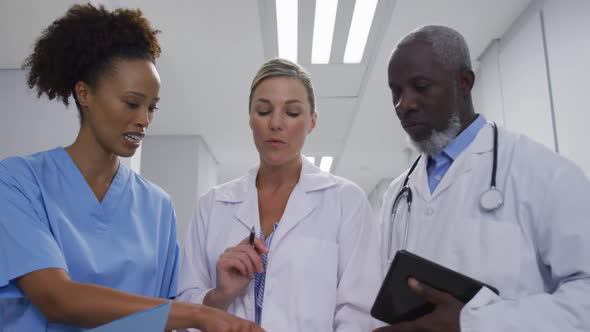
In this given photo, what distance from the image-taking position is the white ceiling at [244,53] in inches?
115

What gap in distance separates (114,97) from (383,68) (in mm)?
2931

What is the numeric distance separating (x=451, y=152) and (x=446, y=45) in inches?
11.4

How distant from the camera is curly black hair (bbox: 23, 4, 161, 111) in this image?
1.24 m

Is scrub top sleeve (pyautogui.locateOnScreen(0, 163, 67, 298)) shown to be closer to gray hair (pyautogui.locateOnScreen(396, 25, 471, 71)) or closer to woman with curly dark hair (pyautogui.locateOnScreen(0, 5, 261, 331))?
woman with curly dark hair (pyautogui.locateOnScreen(0, 5, 261, 331))

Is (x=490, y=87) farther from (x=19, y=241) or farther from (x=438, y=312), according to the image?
(x=19, y=241)

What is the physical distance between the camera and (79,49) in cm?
124

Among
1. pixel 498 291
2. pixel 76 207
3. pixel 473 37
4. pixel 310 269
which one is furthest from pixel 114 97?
pixel 473 37

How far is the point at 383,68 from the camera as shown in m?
3.87

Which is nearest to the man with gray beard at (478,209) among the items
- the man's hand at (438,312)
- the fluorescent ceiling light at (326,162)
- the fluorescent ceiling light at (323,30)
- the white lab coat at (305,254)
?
the man's hand at (438,312)

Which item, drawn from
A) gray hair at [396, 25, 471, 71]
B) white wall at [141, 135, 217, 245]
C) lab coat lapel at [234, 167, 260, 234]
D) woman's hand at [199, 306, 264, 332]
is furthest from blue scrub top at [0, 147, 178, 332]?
white wall at [141, 135, 217, 245]

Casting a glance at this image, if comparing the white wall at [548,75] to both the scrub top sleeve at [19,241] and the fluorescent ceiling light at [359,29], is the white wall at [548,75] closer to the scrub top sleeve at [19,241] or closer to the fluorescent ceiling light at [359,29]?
the fluorescent ceiling light at [359,29]

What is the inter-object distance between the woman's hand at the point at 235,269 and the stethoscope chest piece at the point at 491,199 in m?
0.52

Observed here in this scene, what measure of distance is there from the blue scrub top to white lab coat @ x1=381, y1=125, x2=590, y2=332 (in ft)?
2.07

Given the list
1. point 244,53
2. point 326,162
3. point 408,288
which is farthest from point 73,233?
point 326,162
